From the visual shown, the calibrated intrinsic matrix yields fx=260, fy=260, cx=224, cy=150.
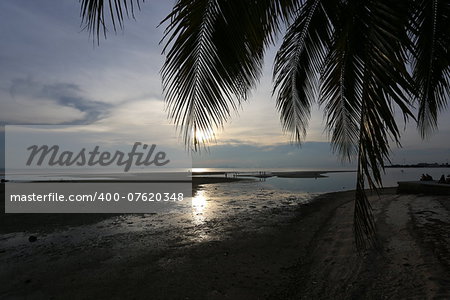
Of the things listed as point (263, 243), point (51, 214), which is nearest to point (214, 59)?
point (263, 243)

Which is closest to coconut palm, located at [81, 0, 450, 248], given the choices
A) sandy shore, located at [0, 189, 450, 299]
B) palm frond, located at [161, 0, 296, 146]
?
palm frond, located at [161, 0, 296, 146]

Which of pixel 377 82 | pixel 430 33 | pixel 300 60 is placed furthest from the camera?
pixel 300 60

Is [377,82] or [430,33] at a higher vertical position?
[430,33]

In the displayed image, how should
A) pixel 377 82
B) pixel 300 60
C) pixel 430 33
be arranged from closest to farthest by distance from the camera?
pixel 377 82, pixel 430 33, pixel 300 60

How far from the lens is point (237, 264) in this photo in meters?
4.96

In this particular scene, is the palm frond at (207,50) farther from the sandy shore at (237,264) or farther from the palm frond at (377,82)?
the sandy shore at (237,264)

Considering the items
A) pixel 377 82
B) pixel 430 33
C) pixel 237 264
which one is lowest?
pixel 237 264

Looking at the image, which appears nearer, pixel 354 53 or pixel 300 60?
pixel 354 53

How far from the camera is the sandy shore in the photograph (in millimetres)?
3734

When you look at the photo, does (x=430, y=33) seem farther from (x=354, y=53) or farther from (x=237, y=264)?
(x=237, y=264)

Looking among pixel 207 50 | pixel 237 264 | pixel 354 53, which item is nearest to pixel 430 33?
pixel 354 53

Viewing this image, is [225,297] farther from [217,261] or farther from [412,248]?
[412,248]

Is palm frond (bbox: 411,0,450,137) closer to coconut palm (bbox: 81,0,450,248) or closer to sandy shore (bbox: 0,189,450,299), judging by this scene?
coconut palm (bbox: 81,0,450,248)

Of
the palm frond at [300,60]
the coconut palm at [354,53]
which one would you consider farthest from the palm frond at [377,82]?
the palm frond at [300,60]
